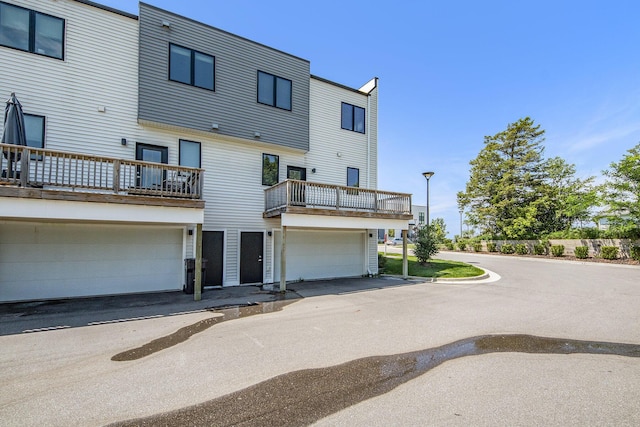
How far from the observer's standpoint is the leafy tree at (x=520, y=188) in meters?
25.1

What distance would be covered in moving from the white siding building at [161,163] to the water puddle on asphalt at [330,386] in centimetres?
606

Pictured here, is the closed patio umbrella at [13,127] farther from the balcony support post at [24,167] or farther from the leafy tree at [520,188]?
the leafy tree at [520,188]

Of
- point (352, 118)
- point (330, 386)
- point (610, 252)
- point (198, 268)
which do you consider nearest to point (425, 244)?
point (352, 118)

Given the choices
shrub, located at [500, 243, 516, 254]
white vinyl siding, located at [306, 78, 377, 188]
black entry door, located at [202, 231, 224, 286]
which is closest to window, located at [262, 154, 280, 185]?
white vinyl siding, located at [306, 78, 377, 188]

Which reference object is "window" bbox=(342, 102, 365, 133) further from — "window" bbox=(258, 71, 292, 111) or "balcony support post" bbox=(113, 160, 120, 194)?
"balcony support post" bbox=(113, 160, 120, 194)

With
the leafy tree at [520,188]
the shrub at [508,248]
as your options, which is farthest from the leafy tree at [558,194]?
the shrub at [508,248]

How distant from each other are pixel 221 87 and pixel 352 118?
6412 mm

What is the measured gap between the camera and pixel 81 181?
7832 millimetres

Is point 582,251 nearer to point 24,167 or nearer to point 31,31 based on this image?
point 24,167

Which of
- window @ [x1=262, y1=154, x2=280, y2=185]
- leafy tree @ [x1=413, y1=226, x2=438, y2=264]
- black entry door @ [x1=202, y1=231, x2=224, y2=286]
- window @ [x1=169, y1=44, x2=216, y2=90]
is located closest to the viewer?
window @ [x1=169, y1=44, x2=216, y2=90]

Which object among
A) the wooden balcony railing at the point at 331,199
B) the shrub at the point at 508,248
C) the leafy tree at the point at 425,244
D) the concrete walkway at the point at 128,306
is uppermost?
the wooden balcony railing at the point at 331,199

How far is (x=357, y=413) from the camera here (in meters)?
3.21

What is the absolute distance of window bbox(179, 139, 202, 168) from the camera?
34.9 feet

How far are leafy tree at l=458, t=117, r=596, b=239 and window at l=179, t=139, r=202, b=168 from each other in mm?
26049
